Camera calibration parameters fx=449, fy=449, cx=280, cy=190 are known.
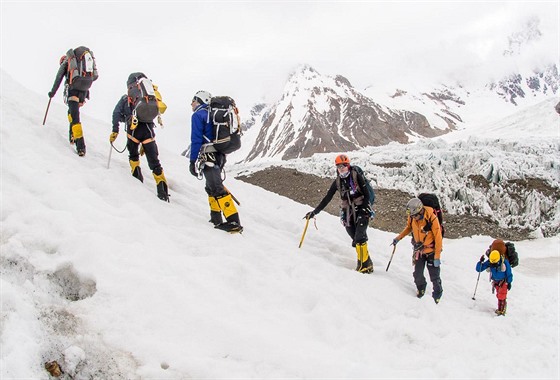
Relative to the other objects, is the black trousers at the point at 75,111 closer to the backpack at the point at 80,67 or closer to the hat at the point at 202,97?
the backpack at the point at 80,67

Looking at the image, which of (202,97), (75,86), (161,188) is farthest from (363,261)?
(75,86)

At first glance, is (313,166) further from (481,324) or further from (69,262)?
(69,262)

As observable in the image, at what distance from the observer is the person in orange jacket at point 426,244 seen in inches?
388

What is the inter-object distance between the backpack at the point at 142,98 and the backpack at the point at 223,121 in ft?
4.77

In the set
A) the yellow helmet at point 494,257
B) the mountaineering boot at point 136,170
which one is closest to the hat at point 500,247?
the yellow helmet at point 494,257

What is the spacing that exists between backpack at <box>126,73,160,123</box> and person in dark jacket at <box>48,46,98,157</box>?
137 cm

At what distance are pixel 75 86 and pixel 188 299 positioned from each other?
6743mm

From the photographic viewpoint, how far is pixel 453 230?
1889cm

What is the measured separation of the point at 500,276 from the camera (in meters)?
10.5

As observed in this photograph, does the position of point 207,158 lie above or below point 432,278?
above

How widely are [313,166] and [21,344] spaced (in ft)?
77.3

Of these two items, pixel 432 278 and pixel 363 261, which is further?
pixel 363 261

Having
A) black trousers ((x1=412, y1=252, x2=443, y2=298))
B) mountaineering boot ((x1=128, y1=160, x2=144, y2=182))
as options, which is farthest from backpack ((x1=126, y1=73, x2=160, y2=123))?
black trousers ((x1=412, y1=252, x2=443, y2=298))

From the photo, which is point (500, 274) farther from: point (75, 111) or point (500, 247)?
point (75, 111)
